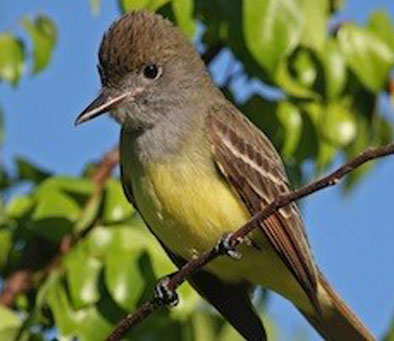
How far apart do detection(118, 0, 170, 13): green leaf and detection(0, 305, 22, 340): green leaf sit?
106cm

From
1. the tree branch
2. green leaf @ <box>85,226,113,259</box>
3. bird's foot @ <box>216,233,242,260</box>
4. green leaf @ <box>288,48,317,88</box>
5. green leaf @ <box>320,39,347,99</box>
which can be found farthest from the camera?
green leaf @ <box>288,48,317,88</box>

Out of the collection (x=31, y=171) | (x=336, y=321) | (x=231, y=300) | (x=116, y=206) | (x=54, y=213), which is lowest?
(x=336, y=321)

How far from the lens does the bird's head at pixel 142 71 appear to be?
15.0 feet

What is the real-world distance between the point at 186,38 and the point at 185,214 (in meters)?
0.72

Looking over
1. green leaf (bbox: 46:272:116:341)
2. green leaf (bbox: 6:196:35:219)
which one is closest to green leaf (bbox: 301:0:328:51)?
green leaf (bbox: 46:272:116:341)

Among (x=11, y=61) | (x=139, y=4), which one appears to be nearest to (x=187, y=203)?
(x=139, y=4)

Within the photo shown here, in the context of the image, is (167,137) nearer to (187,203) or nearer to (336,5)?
(187,203)

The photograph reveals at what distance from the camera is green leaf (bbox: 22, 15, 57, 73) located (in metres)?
5.05

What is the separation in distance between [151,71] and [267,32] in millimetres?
657

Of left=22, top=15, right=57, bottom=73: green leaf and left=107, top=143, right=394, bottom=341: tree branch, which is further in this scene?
left=22, top=15, right=57, bottom=73: green leaf

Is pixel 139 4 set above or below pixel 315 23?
above

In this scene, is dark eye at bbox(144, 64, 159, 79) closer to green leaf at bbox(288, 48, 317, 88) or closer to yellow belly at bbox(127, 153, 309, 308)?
yellow belly at bbox(127, 153, 309, 308)

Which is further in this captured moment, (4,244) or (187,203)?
(4,244)

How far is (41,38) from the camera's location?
5.12 metres
